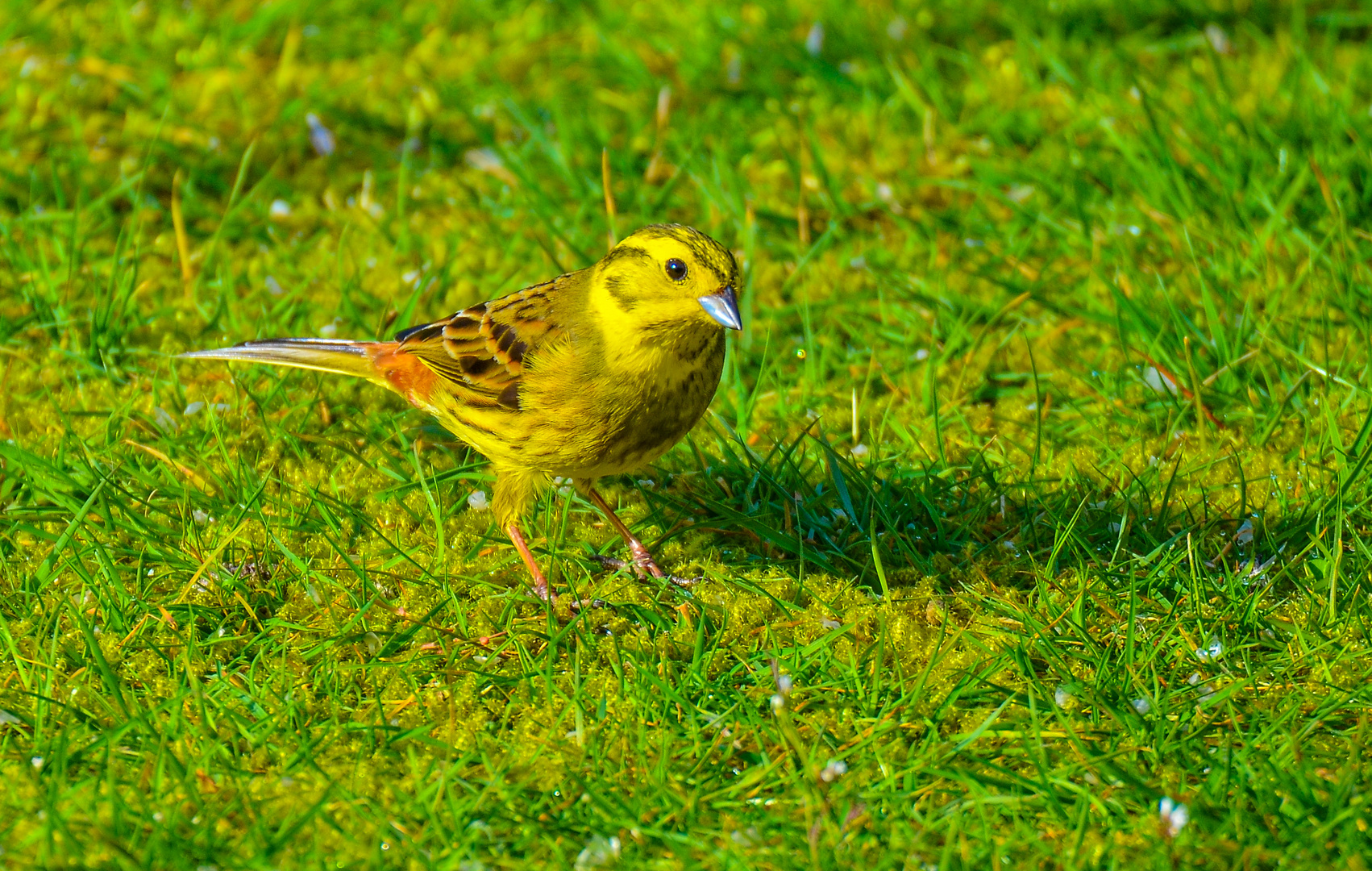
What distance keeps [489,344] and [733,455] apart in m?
0.93

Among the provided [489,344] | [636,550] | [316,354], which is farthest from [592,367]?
[316,354]

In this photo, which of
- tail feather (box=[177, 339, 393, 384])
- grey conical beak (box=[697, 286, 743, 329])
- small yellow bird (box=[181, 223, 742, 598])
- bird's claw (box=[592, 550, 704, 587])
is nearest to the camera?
grey conical beak (box=[697, 286, 743, 329])

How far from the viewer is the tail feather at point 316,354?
496cm

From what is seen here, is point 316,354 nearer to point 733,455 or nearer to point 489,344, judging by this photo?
point 489,344

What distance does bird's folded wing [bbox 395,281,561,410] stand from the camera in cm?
456

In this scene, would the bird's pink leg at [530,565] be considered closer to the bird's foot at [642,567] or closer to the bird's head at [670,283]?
the bird's foot at [642,567]

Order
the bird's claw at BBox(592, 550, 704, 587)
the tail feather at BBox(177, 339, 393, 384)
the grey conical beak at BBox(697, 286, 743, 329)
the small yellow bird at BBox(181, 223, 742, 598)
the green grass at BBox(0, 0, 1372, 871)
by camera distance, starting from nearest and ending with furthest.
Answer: the green grass at BBox(0, 0, 1372, 871) → the grey conical beak at BBox(697, 286, 743, 329) → the small yellow bird at BBox(181, 223, 742, 598) → the bird's claw at BBox(592, 550, 704, 587) → the tail feather at BBox(177, 339, 393, 384)

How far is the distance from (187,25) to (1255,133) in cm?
551

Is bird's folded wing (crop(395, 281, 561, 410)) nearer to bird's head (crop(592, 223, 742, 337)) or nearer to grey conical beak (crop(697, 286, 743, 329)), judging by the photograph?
bird's head (crop(592, 223, 742, 337))

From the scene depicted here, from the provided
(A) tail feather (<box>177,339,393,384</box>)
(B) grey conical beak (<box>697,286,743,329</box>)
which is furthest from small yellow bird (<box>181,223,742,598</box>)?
(A) tail feather (<box>177,339,393,384</box>)

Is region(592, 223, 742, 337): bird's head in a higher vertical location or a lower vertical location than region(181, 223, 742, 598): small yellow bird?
higher

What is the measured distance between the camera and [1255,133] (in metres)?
A: 6.42

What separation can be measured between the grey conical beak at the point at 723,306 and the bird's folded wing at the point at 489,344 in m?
0.64

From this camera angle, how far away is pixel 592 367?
14.3 ft
